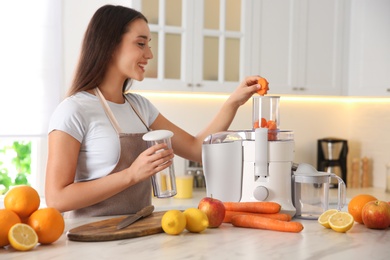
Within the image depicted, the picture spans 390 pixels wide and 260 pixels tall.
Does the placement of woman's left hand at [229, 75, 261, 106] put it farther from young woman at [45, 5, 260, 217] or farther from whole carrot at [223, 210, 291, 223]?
whole carrot at [223, 210, 291, 223]

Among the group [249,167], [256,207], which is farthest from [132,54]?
[256,207]

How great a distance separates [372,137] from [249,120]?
2.87 feet

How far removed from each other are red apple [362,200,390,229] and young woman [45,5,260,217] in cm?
Result: 66

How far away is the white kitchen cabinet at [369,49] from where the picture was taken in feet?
13.2

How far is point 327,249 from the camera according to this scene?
161 cm

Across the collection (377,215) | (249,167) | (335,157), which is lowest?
(335,157)

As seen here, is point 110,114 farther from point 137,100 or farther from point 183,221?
point 183,221

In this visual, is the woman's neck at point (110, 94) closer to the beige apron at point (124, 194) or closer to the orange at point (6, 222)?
the beige apron at point (124, 194)

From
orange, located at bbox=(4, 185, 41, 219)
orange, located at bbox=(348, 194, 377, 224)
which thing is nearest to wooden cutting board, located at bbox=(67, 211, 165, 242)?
orange, located at bbox=(4, 185, 41, 219)

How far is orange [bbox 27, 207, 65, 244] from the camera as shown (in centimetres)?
157

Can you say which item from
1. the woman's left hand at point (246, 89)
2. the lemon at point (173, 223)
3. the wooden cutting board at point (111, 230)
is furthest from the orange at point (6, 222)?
the woman's left hand at point (246, 89)

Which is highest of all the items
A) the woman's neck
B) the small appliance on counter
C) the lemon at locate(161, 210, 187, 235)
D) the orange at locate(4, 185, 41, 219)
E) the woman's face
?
the woman's face

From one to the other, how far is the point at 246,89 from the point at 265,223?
2.22ft

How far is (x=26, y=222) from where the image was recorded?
163 cm
